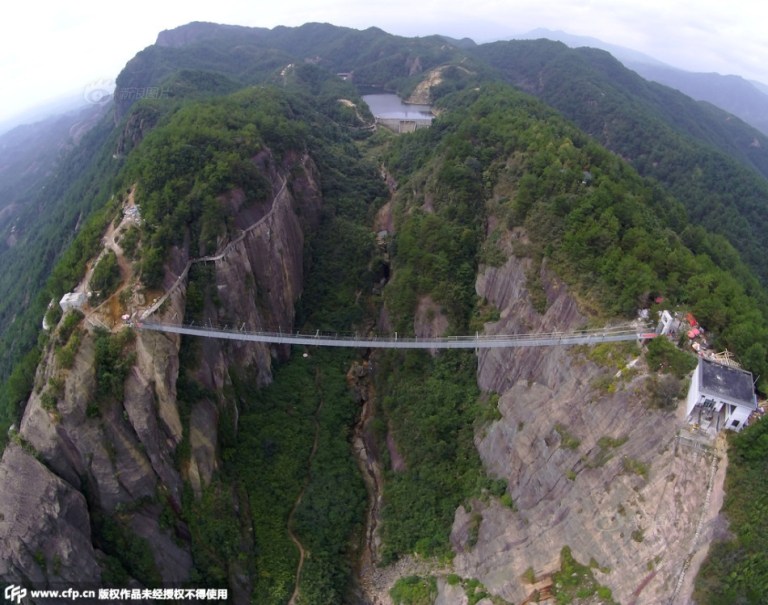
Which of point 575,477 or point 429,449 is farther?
point 429,449

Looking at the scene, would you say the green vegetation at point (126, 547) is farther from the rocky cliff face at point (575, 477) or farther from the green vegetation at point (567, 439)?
the green vegetation at point (567, 439)

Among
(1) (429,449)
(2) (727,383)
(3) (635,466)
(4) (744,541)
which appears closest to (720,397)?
(2) (727,383)

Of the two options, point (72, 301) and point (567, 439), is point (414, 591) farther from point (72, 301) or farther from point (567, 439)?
point (72, 301)

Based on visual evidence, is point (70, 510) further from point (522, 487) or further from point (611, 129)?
point (611, 129)

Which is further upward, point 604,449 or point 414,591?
point 604,449

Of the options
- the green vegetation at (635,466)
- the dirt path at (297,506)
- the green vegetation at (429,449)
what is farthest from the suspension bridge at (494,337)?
the dirt path at (297,506)

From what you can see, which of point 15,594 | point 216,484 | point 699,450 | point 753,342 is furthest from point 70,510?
point 753,342

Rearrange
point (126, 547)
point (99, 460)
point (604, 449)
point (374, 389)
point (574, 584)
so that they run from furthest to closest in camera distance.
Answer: point (374, 389) < point (126, 547) < point (99, 460) < point (604, 449) < point (574, 584)
